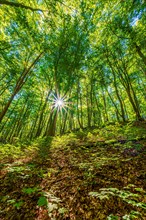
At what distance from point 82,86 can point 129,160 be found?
52.8 ft

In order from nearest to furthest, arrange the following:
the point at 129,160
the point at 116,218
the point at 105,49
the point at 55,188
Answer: the point at 116,218 < the point at 55,188 < the point at 129,160 < the point at 105,49

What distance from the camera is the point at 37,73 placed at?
16.5 m

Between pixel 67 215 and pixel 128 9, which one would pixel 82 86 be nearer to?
pixel 128 9

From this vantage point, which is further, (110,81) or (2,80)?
(2,80)

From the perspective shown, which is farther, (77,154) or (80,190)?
(77,154)

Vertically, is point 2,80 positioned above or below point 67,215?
above

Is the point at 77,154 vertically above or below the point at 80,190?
above

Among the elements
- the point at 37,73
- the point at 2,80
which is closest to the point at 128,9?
the point at 37,73

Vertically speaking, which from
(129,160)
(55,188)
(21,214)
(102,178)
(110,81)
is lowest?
(21,214)

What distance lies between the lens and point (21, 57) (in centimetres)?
1409

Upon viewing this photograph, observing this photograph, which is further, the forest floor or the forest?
the forest

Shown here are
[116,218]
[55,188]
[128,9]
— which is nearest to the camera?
[116,218]

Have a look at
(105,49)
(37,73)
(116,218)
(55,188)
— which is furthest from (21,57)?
(116,218)

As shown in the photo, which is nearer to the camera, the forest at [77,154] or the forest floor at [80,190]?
the forest floor at [80,190]
